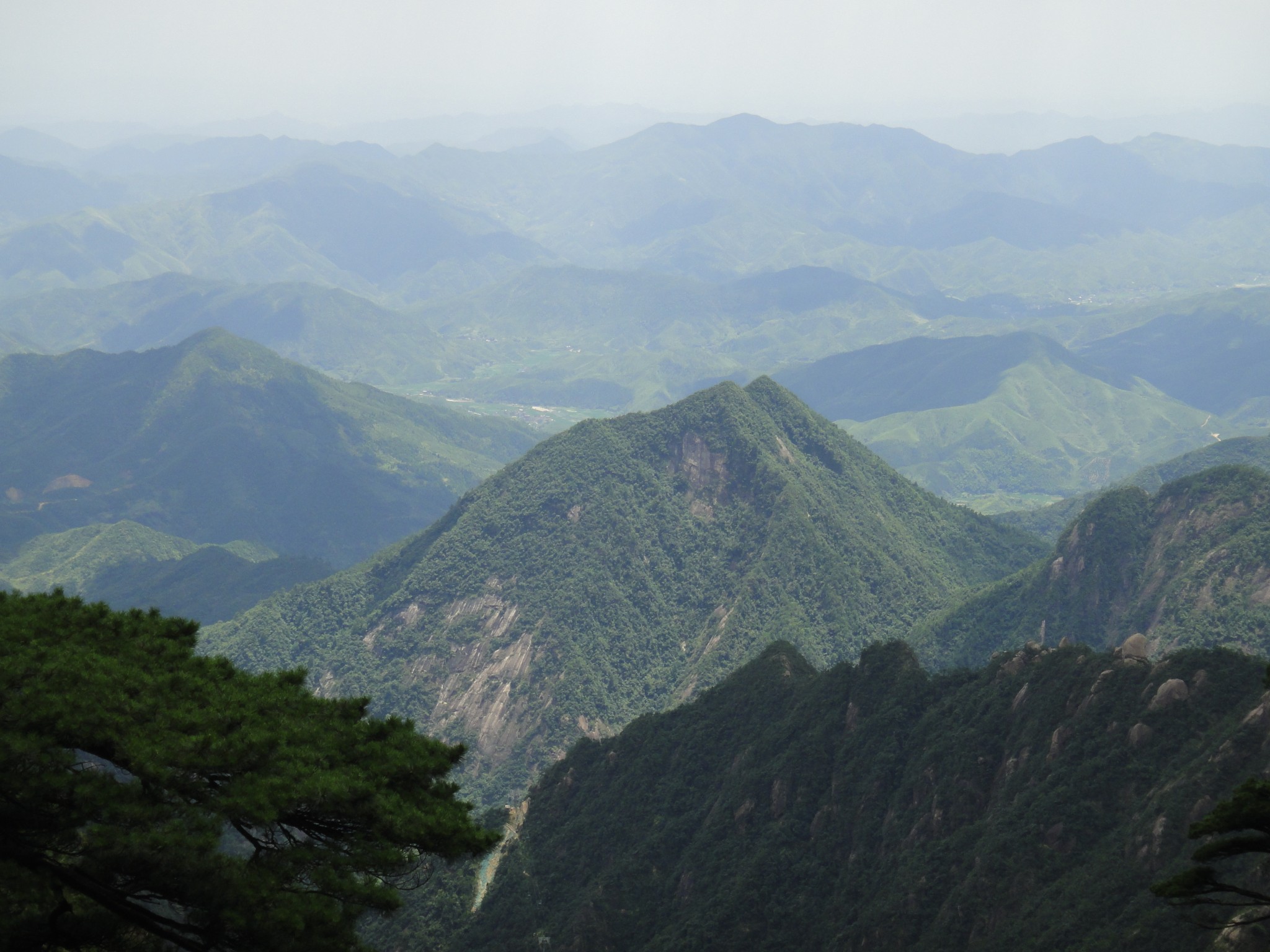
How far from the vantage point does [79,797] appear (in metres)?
33.5

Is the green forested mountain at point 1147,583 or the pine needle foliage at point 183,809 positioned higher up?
the pine needle foliage at point 183,809

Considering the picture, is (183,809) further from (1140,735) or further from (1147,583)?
(1147,583)

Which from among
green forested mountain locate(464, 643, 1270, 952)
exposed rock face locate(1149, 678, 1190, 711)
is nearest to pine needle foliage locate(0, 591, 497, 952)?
green forested mountain locate(464, 643, 1270, 952)

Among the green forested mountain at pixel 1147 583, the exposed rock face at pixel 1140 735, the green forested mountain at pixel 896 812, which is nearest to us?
the green forested mountain at pixel 896 812

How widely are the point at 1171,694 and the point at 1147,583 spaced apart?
88.3 m

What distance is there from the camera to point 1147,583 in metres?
168

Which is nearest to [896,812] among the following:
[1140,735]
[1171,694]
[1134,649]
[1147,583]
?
[1140,735]

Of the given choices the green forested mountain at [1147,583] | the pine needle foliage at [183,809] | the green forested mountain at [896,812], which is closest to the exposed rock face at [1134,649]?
the green forested mountain at [896,812]

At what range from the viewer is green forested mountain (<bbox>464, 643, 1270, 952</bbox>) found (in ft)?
249

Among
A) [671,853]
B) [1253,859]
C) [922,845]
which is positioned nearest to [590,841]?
[671,853]

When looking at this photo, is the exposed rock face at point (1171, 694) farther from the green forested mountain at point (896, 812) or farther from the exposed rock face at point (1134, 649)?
the exposed rock face at point (1134, 649)

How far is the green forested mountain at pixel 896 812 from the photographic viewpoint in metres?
75.9

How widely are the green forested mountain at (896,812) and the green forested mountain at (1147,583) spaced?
57210mm

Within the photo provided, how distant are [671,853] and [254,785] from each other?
3192 inches
